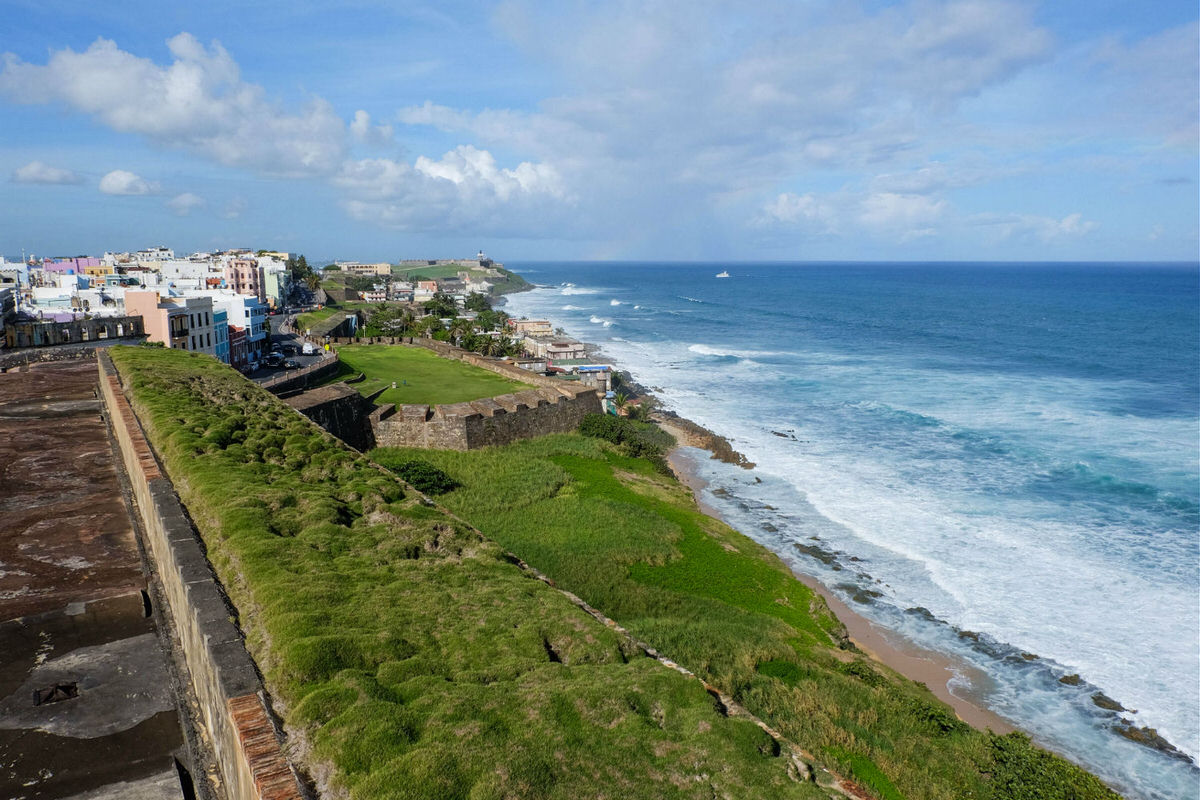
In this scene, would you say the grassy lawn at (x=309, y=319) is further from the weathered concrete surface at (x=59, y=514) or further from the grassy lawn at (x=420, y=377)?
the weathered concrete surface at (x=59, y=514)

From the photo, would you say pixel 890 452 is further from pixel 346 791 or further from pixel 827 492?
pixel 346 791

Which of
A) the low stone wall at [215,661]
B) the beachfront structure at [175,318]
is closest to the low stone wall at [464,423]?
the low stone wall at [215,661]

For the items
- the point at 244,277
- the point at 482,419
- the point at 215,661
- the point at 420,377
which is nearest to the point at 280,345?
the point at 420,377

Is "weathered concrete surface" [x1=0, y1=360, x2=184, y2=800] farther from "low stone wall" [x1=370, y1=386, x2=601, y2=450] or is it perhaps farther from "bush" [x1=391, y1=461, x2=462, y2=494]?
"low stone wall" [x1=370, y1=386, x2=601, y2=450]

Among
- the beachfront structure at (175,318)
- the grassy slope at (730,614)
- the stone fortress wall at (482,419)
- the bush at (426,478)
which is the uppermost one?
the beachfront structure at (175,318)

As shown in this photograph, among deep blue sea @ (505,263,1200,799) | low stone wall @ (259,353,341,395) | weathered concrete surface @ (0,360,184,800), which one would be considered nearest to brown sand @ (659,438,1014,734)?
deep blue sea @ (505,263,1200,799)

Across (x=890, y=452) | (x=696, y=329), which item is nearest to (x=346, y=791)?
(x=890, y=452)

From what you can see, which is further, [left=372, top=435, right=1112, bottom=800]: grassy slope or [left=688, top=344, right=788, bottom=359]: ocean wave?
[left=688, top=344, right=788, bottom=359]: ocean wave
